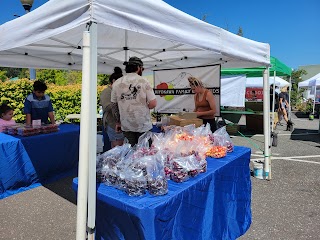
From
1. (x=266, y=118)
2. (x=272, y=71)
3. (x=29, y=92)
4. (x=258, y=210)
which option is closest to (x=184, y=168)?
(x=258, y=210)

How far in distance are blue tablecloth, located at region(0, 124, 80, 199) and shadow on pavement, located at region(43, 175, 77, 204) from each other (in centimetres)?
14

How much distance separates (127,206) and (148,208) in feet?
0.46

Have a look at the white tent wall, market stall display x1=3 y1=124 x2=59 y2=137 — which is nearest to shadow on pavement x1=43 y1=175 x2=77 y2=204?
market stall display x1=3 y1=124 x2=59 y2=137

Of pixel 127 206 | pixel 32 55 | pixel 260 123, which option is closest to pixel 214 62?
pixel 32 55

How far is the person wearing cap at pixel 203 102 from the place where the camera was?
3666mm

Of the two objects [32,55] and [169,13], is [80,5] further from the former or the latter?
[32,55]

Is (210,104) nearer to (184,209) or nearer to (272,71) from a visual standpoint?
(184,209)

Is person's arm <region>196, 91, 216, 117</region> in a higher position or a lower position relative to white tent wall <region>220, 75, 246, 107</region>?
lower

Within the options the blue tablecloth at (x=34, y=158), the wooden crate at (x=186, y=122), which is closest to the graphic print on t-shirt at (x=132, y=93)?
the wooden crate at (x=186, y=122)

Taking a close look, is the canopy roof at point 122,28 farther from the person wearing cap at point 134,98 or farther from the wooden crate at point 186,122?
the wooden crate at point 186,122

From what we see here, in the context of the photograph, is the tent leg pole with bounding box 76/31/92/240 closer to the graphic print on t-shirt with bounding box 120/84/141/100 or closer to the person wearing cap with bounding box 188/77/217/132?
the graphic print on t-shirt with bounding box 120/84/141/100

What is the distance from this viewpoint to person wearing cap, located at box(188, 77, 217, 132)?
3.67 m

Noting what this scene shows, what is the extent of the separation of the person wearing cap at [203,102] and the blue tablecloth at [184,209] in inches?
50.3

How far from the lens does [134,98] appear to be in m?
2.60
